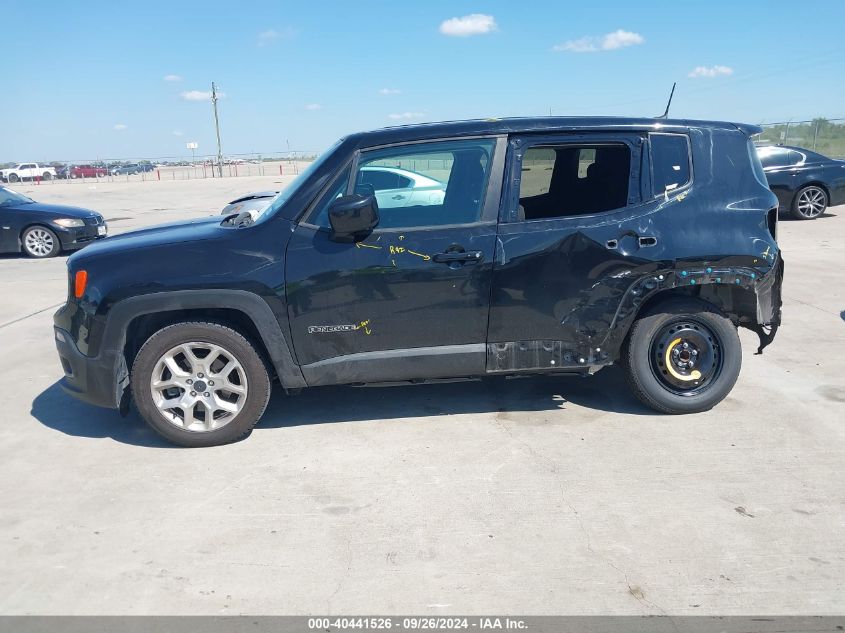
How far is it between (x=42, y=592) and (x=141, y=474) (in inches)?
44.0

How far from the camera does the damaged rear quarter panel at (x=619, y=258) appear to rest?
14.6ft

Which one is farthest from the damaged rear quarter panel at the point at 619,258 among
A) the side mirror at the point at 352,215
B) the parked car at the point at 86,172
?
the parked car at the point at 86,172

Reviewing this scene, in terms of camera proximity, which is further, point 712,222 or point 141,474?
point 712,222

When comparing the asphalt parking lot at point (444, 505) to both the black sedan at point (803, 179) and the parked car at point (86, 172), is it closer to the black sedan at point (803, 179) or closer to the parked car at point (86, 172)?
the black sedan at point (803, 179)

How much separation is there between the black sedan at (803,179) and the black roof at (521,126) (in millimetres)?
10573

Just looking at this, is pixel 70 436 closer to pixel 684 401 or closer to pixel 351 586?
pixel 351 586

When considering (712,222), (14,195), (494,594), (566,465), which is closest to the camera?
(494,594)

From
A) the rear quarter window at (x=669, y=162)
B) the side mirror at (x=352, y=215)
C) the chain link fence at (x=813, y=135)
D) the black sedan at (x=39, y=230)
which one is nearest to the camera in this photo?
the side mirror at (x=352, y=215)

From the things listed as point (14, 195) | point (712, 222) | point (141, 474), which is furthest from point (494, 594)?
point (14, 195)

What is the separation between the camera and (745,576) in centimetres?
304

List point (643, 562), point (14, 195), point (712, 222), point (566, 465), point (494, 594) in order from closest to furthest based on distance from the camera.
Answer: point (494, 594), point (643, 562), point (566, 465), point (712, 222), point (14, 195)

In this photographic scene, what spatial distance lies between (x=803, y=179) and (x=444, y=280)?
12319 millimetres

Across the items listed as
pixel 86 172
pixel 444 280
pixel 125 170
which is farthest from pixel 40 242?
pixel 125 170

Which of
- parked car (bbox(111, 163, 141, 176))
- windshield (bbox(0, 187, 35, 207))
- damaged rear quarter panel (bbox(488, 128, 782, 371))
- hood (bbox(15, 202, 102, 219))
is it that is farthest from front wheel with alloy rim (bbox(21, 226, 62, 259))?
parked car (bbox(111, 163, 141, 176))
